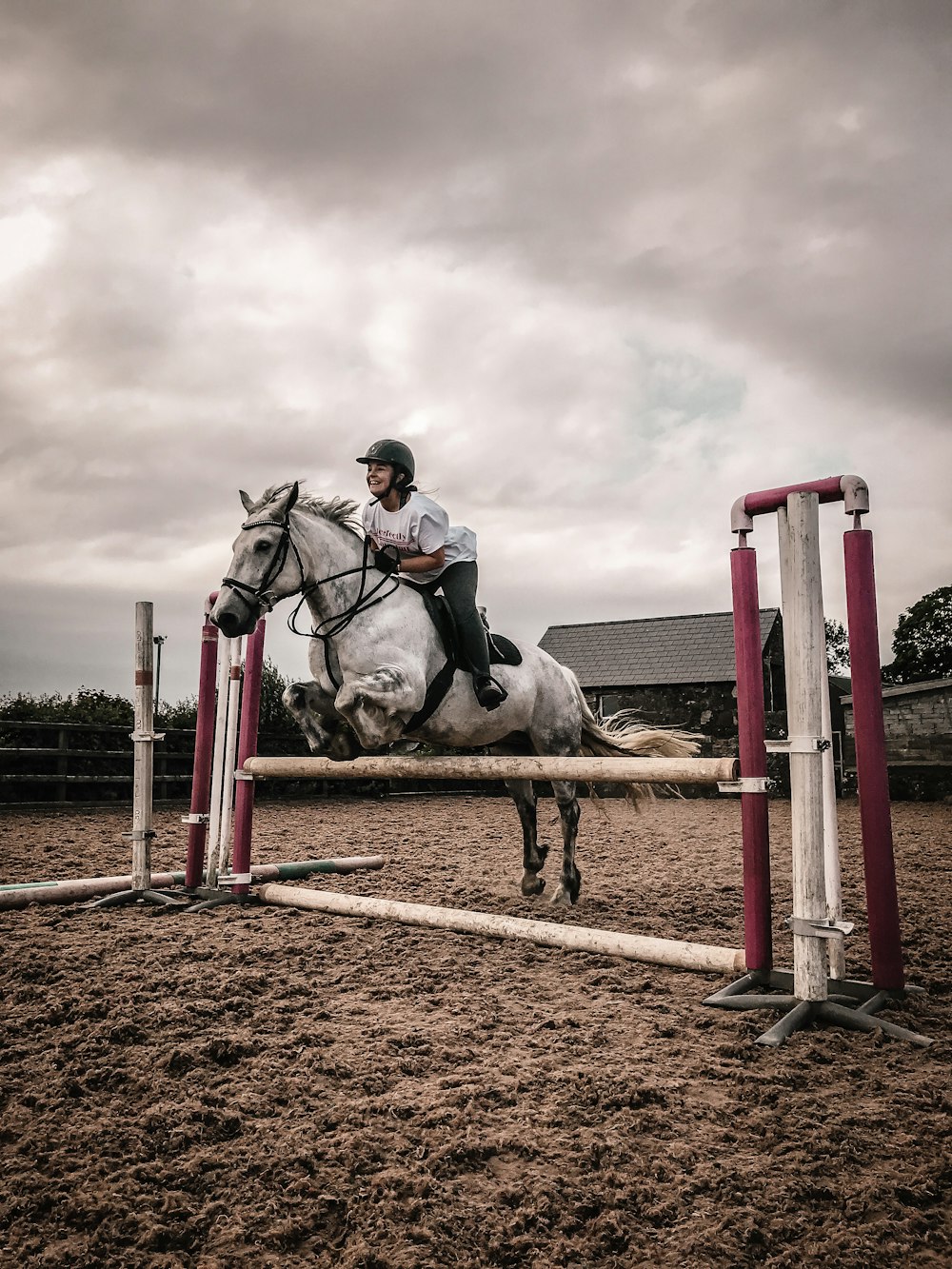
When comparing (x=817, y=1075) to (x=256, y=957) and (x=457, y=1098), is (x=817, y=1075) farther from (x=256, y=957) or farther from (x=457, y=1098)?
(x=256, y=957)

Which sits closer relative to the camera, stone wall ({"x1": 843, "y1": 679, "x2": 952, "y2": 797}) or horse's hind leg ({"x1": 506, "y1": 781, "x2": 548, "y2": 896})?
horse's hind leg ({"x1": 506, "y1": 781, "x2": 548, "y2": 896})

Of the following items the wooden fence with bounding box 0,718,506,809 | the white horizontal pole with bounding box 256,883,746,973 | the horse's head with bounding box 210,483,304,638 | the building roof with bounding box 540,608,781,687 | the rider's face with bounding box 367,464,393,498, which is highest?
the building roof with bounding box 540,608,781,687

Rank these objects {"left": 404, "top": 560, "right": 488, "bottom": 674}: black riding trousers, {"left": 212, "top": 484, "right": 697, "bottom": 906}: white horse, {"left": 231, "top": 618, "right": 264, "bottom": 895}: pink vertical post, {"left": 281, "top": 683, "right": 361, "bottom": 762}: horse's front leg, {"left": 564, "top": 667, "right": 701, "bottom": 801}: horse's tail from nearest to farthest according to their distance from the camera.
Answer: {"left": 212, "top": 484, "right": 697, "bottom": 906}: white horse < {"left": 281, "top": 683, "right": 361, "bottom": 762}: horse's front leg < {"left": 404, "top": 560, "right": 488, "bottom": 674}: black riding trousers < {"left": 231, "top": 618, "right": 264, "bottom": 895}: pink vertical post < {"left": 564, "top": 667, "right": 701, "bottom": 801}: horse's tail

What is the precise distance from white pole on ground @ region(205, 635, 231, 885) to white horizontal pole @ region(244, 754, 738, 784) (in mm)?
542

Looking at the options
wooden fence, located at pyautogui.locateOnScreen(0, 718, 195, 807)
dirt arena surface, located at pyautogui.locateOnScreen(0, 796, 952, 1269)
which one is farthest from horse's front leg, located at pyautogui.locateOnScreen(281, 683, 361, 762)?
wooden fence, located at pyautogui.locateOnScreen(0, 718, 195, 807)

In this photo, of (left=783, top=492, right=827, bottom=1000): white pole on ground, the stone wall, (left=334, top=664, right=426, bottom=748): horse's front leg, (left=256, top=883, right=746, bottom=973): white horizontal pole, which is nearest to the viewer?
(left=783, top=492, right=827, bottom=1000): white pole on ground

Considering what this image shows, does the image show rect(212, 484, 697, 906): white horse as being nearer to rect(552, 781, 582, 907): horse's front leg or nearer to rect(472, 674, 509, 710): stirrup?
rect(472, 674, 509, 710): stirrup

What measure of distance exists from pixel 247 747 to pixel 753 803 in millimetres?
2963

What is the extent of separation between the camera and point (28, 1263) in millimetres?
1575

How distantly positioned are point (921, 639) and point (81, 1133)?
49.4 meters

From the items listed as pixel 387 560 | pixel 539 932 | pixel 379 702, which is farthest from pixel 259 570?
pixel 539 932

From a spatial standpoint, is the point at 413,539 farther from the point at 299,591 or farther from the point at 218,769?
the point at 218,769

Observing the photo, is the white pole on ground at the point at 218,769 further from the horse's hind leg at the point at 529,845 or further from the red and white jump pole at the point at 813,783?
the red and white jump pole at the point at 813,783

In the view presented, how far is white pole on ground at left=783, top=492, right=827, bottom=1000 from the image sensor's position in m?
2.90
